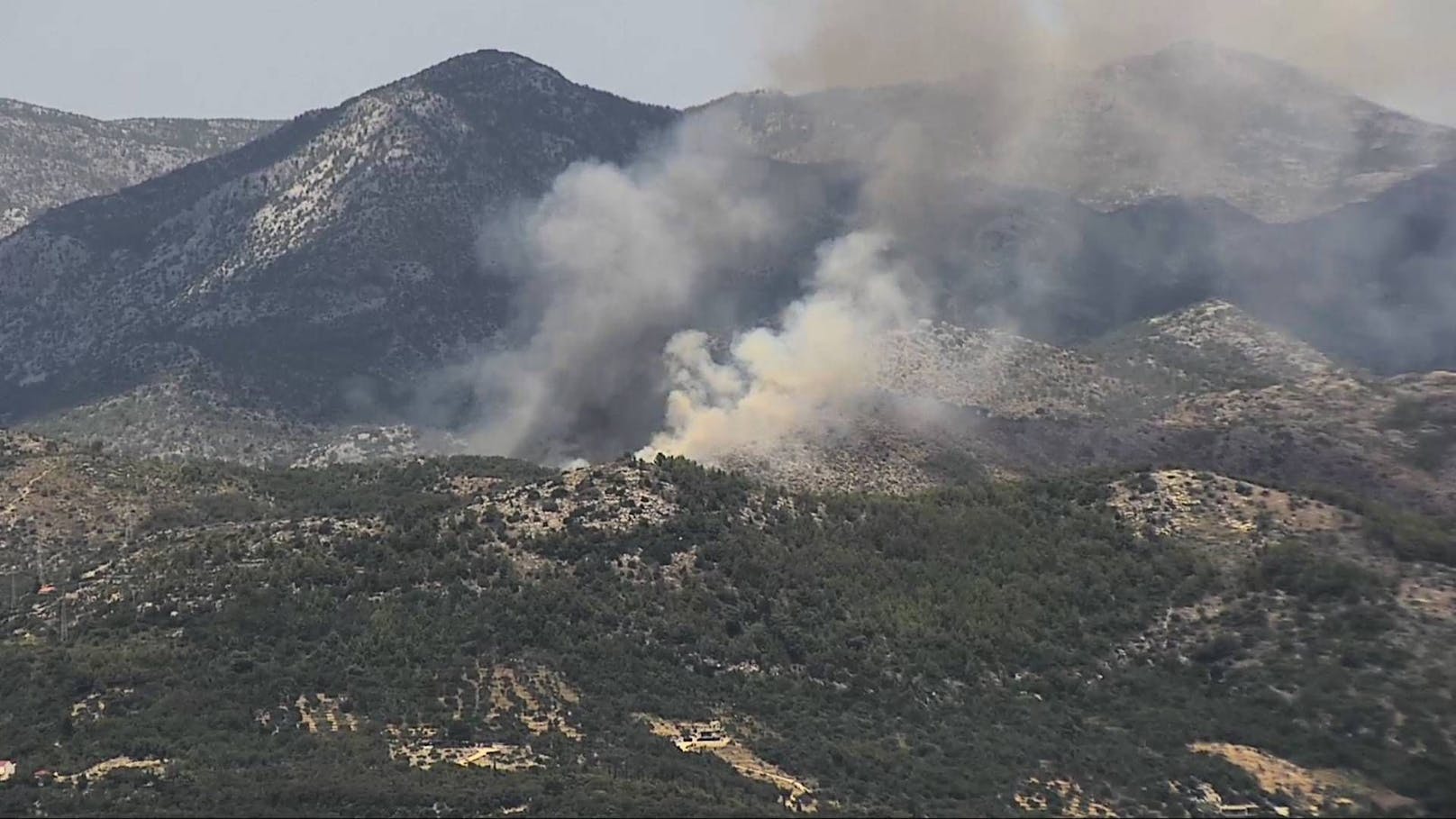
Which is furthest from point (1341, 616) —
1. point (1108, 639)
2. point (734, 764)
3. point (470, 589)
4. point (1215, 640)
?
point (470, 589)

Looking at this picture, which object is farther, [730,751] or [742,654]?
[742,654]

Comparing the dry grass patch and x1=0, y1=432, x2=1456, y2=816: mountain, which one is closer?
the dry grass patch

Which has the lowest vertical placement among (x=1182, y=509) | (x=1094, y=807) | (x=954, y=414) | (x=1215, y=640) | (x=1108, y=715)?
(x=1094, y=807)

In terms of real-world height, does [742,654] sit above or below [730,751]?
above

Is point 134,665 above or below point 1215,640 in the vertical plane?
below

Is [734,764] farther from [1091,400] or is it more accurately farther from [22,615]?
[1091,400]

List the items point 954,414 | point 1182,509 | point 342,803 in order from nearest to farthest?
point 342,803
point 1182,509
point 954,414

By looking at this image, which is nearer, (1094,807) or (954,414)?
(1094,807)

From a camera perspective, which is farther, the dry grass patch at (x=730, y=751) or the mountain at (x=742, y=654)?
the mountain at (x=742, y=654)
